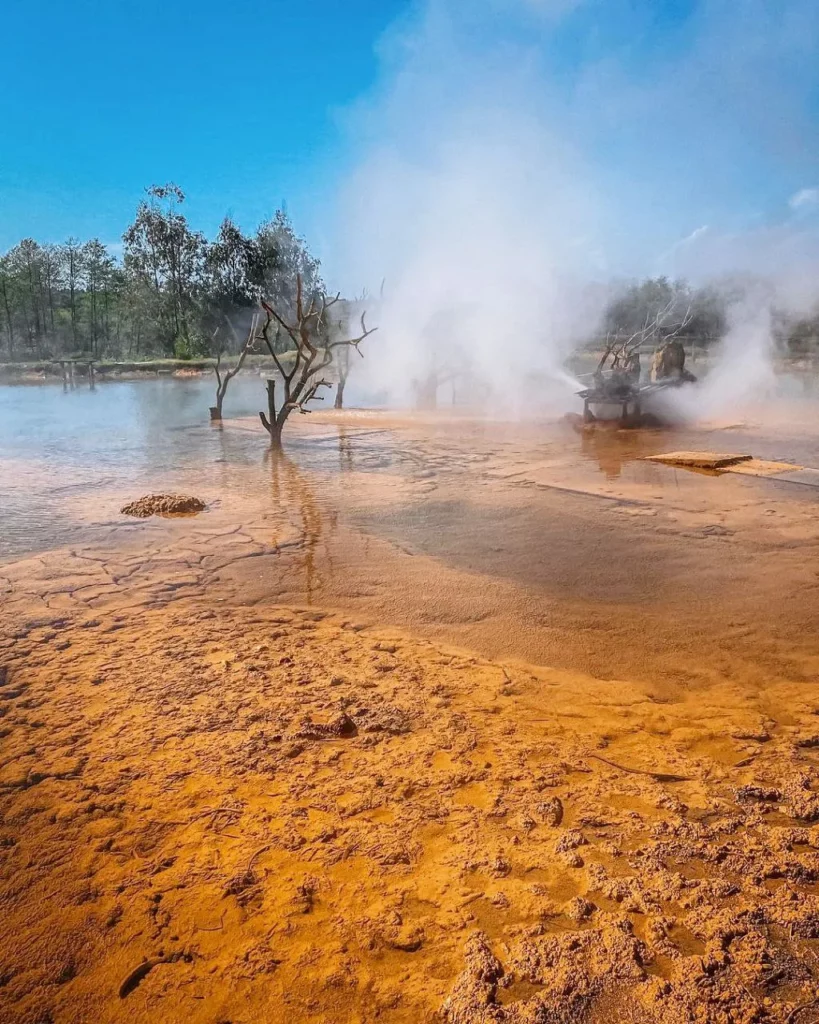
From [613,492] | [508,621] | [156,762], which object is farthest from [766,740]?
[613,492]

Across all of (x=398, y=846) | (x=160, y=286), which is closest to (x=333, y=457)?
(x=398, y=846)

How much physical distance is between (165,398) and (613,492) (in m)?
18.3

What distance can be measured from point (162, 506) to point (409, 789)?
5.08 meters

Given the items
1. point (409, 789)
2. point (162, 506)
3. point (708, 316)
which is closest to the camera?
point (409, 789)

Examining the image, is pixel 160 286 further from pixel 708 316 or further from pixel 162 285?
pixel 708 316

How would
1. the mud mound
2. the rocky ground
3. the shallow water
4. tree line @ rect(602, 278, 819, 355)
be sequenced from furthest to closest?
1. tree line @ rect(602, 278, 819, 355)
2. the mud mound
3. the shallow water
4. the rocky ground

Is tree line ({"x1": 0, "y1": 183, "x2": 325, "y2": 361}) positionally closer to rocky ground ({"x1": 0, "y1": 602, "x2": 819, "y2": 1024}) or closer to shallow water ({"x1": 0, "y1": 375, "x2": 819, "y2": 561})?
shallow water ({"x1": 0, "y1": 375, "x2": 819, "y2": 561})

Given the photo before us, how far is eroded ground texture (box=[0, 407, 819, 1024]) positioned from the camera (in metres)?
1.68

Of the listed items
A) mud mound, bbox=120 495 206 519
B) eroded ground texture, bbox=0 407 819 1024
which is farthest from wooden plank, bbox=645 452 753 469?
mud mound, bbox=120 495 206 519

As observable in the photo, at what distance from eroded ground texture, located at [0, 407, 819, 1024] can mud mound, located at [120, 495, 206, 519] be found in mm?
1398

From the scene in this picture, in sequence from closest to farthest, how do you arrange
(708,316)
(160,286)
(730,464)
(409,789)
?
(409,789) → (730,464) → (708,316) → (160,286)

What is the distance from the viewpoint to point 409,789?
2.40 metres

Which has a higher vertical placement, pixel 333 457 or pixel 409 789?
pixel 333 457

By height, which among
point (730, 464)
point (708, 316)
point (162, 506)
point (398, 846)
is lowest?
point (398, 846)
